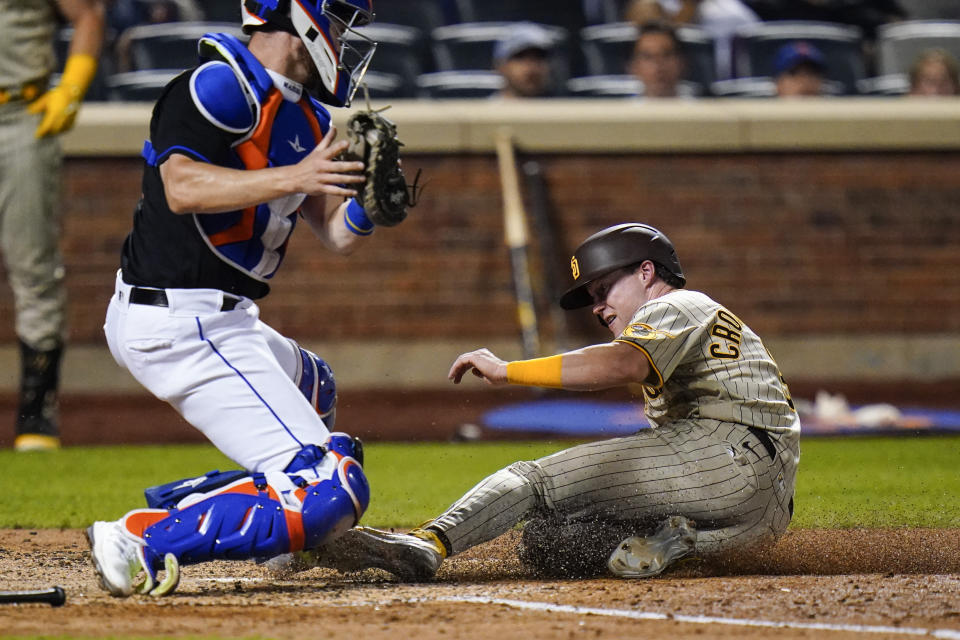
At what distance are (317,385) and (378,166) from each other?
843mm

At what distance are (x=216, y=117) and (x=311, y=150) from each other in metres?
0.40

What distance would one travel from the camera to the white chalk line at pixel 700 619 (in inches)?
123

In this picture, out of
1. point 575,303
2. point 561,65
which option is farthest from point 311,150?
point 561,65

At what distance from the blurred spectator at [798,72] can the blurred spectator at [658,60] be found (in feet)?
2.86

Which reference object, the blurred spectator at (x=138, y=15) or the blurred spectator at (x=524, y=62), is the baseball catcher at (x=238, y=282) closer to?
the blurred spectator at (x=524, y=62)

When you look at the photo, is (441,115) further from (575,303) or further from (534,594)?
(534,594)

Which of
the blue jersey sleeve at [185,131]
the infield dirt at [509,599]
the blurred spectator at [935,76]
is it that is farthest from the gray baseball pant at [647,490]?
the blurred spectator at [935,76]

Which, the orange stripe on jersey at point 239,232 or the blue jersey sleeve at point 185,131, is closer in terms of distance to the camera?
the blue jersey sleeve at point 185,131

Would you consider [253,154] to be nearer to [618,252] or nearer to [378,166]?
[378,166]

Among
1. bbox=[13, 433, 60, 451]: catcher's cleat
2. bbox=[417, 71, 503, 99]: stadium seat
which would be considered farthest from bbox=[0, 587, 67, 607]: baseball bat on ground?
bbox=[417, 71, 503, 99]: stadium seat

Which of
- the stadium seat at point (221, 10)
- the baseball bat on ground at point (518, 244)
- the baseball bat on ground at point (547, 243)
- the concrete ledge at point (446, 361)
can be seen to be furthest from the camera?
the stadium seat at point (221, 10)

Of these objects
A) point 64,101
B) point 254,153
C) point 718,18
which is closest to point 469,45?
point 718,18

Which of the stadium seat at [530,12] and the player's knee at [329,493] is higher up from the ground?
the stadium seat at [530,12]

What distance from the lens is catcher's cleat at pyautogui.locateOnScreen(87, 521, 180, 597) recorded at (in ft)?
11.6
